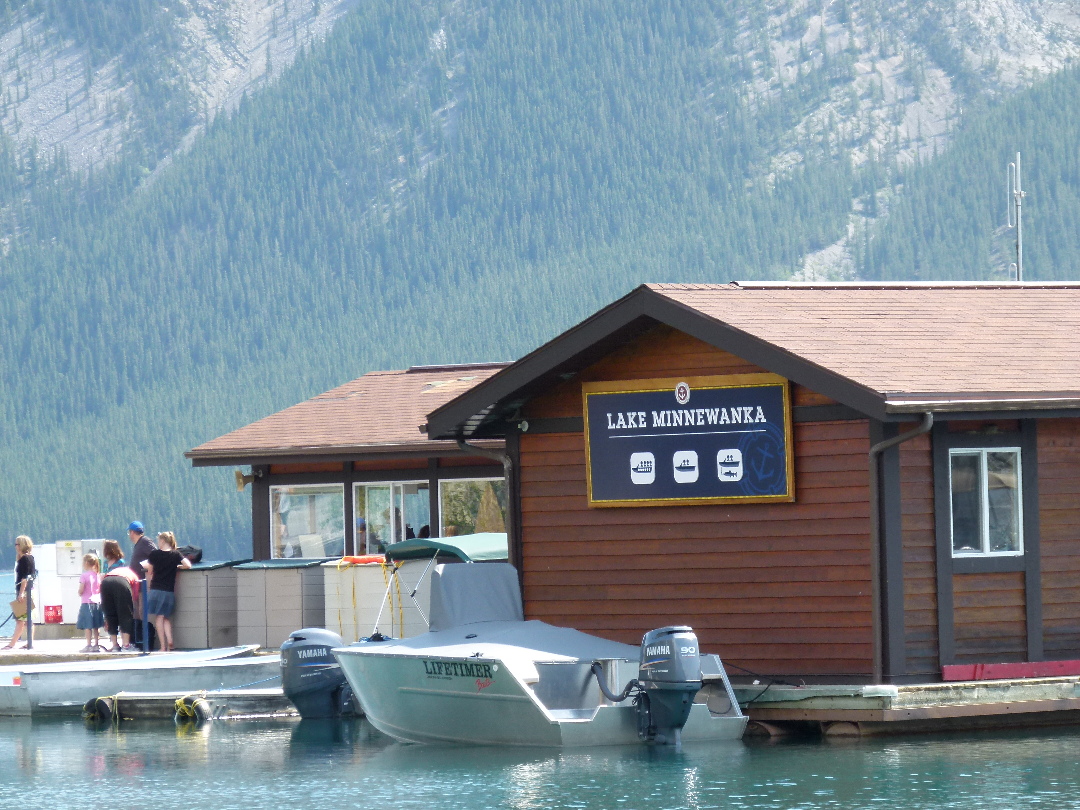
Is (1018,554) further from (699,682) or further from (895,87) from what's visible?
(895,87)

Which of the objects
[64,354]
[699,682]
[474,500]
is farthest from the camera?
[64,354]

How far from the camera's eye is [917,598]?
16.7m

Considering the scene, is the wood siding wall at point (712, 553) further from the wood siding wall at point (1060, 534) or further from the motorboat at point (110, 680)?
the motorboat at point (110, 680)

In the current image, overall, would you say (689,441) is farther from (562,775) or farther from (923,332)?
→ (562,775)

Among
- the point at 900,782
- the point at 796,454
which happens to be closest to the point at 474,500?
the point at 796,454

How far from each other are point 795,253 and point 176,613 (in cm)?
14754

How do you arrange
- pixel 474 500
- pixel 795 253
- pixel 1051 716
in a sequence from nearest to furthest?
pixel 1051 716, pixel 474 500, pixel 795 253

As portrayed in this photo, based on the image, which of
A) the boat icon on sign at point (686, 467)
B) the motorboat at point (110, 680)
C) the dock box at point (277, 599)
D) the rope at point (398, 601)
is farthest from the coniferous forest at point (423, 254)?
the boat icon on sign at point (686, 467)

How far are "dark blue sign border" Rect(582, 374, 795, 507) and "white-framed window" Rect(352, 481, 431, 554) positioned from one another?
956 centimetres

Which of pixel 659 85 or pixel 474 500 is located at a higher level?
pixel 659 85

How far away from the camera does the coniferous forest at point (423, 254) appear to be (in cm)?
15725

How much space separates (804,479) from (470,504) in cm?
1101

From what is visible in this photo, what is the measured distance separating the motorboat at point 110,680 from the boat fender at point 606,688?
6.08m

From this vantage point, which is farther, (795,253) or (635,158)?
(635,158)
